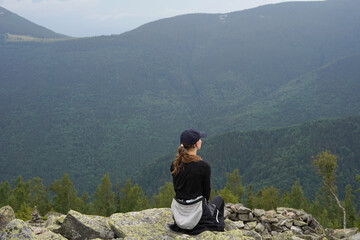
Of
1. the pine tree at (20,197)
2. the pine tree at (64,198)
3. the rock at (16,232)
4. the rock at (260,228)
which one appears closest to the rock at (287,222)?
the rock at (260,228)

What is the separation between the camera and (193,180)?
966cm

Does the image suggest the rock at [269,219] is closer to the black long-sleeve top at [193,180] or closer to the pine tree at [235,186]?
the black long-sleeve top at [193,180]

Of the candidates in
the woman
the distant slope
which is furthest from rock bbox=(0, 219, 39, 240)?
the distant slope

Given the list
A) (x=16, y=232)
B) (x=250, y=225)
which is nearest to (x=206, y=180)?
(x=16, y=232)

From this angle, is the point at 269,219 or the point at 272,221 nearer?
the point at 272,221

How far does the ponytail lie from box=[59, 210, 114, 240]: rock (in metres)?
3.21

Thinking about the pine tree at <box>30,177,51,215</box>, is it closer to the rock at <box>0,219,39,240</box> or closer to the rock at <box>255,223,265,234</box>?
the rock at <box>255,223,265,234</box>

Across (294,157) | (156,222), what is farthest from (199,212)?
(294,157)

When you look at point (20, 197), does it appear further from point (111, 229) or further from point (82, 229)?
point (111, 229)

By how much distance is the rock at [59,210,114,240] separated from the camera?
1041cm

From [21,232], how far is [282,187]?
14864cm

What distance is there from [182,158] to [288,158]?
174 meters

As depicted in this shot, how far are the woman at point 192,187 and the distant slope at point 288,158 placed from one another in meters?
144

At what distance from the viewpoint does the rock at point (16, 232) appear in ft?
25.6
